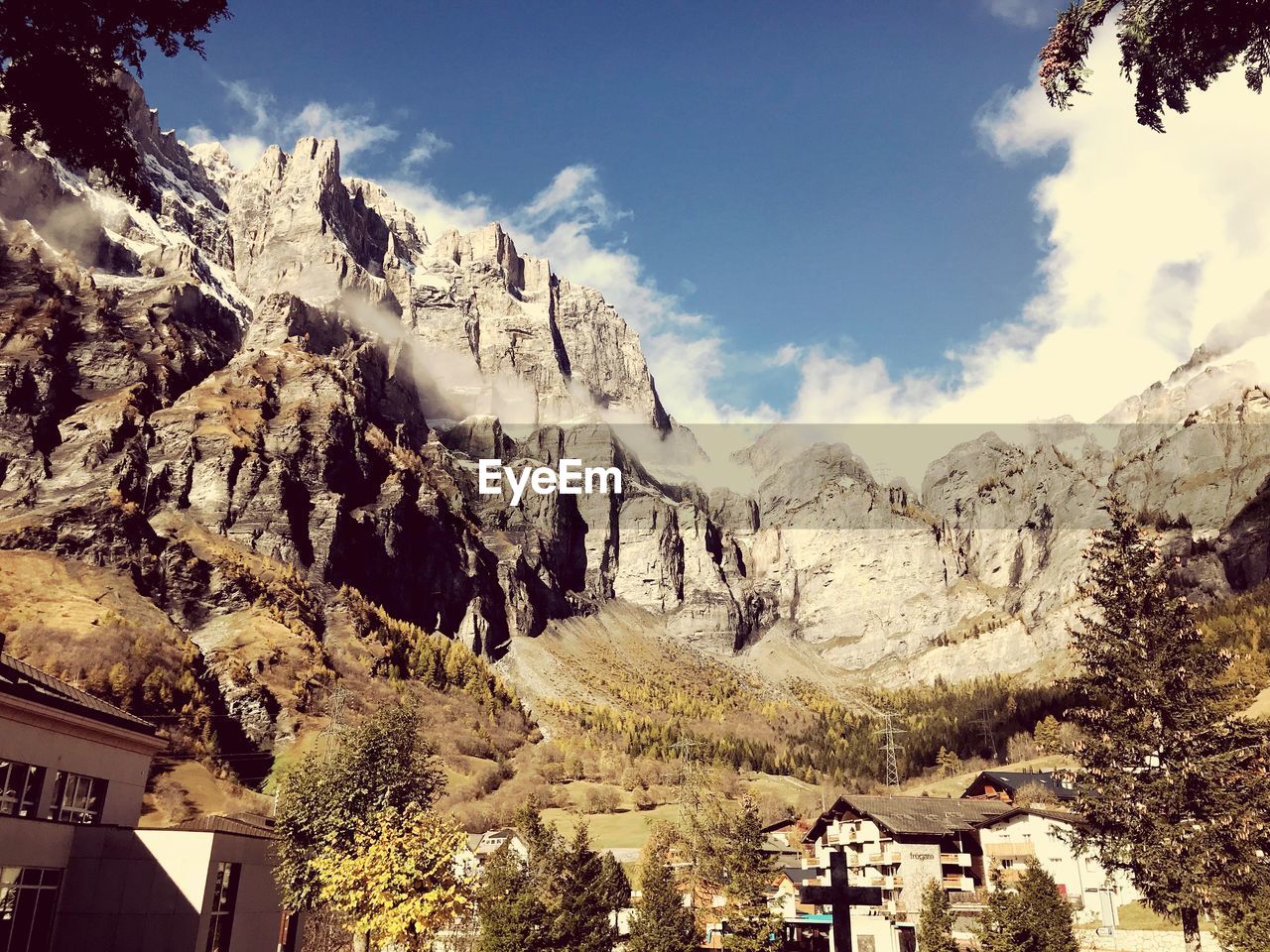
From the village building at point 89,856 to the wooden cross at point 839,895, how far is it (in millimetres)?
22481

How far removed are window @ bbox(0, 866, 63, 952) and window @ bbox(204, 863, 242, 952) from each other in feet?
17.2

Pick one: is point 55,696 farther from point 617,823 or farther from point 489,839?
point 617,823

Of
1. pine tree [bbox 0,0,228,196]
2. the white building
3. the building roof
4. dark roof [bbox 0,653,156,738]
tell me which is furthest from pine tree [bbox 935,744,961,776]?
pine tree [bbox 0,0,228,196]

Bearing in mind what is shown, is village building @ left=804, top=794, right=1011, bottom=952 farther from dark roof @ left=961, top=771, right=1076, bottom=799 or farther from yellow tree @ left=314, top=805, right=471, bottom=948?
yellow tree @ left=314, top=805, right=471, bottom=948

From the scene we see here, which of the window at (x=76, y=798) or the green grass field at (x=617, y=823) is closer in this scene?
the window at (x=76, y=798)

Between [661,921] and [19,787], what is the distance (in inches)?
1328

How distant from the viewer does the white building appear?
218ft

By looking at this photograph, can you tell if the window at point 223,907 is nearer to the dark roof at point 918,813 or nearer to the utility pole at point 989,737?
the dark roof at point 918,813

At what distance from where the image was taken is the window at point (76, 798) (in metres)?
32.6

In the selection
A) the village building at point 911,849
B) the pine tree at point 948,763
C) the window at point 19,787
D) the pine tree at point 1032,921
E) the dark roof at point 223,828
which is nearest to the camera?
the window at point 19,787

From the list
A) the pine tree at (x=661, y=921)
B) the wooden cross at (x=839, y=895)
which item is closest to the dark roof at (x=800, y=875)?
the pine tree at (x=661, y=921)

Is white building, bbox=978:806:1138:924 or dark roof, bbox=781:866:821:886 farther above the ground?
white building, bbox=978:806:1138:924

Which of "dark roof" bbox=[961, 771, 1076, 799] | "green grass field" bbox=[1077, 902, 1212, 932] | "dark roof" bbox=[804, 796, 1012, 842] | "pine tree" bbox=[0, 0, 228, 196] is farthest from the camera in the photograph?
"dark roof" bbox=[961, 771, 1076, 799]

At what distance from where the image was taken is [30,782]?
31.1 meters
